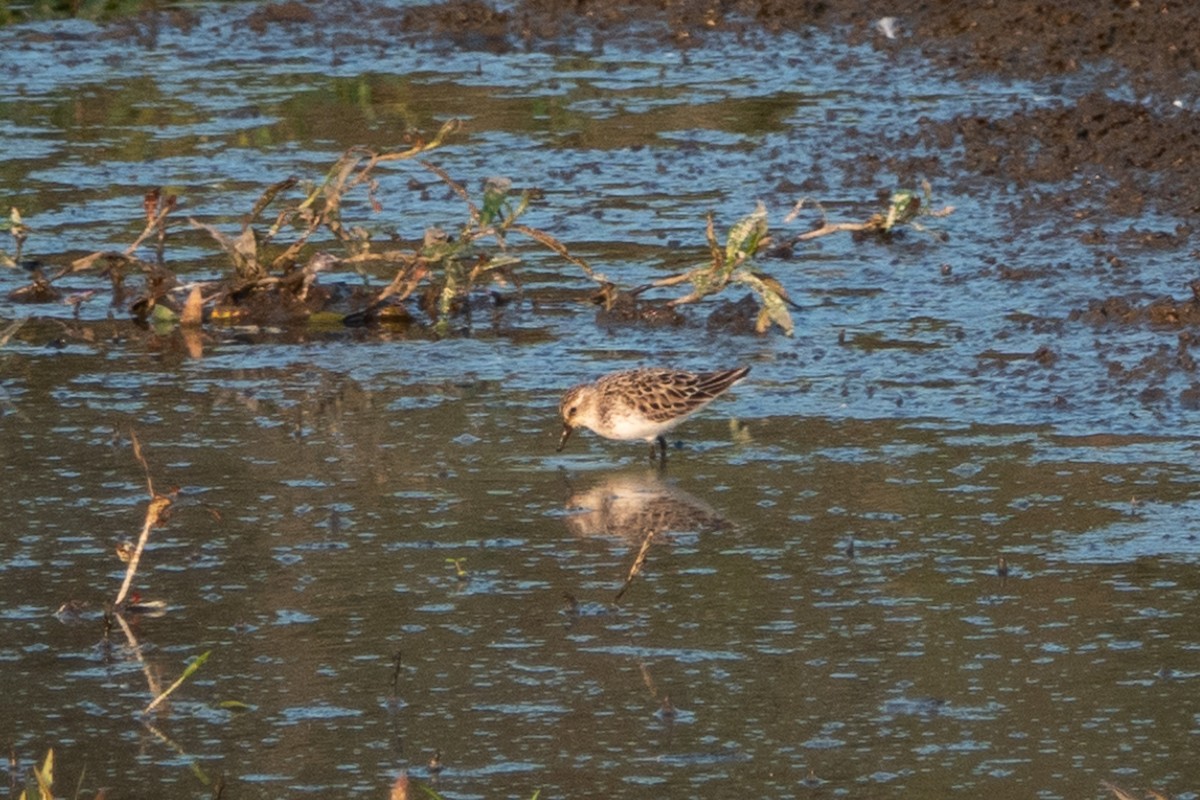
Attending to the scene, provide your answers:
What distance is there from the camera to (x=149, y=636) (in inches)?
255

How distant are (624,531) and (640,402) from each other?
29.6 inches

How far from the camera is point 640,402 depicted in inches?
315

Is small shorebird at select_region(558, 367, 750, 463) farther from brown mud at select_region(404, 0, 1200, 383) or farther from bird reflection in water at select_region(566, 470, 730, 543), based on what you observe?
brown mud at select_region(404, 0, 1200, 383)

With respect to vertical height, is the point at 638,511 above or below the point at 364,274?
below

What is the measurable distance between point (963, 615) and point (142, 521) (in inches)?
105

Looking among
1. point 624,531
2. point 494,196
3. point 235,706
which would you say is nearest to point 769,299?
point 494,196

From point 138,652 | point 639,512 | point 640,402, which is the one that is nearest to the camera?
point 138,652

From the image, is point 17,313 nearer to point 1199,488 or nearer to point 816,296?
point 816,296

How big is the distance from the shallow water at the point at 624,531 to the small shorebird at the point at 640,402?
16 centimetres


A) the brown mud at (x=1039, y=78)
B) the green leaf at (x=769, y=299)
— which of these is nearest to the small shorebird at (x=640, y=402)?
the green leaf at (x=769, y=299)

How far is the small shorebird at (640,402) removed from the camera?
26.3 ft

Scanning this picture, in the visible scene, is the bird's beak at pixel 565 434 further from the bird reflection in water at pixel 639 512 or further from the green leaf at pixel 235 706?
the green leaf at pixel 235 706

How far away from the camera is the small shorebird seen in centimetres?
802

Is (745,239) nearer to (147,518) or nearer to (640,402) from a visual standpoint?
(640,402)
